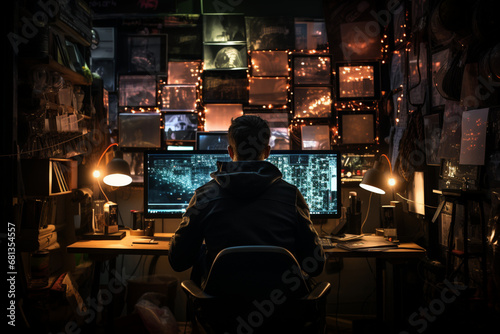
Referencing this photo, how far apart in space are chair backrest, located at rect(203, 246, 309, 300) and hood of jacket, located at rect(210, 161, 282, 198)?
24 cm

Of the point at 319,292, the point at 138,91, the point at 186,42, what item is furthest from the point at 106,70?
the point at 319,292

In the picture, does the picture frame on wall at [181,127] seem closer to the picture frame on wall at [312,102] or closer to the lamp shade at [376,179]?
the picture frame on wall at [312,102]

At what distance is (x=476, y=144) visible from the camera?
1.81 meters

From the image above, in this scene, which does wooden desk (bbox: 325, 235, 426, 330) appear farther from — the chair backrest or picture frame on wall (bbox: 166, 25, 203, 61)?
picture frame on wall (bbox: 166, 25, 203, 61)

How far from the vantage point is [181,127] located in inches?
120

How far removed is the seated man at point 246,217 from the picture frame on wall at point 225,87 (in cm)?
158

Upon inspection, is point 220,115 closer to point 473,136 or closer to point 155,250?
point 155,250

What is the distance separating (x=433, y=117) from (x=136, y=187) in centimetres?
216

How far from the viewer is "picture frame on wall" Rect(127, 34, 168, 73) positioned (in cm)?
309

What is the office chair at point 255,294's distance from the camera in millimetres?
1204

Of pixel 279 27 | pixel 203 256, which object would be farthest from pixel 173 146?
pixel 203 256

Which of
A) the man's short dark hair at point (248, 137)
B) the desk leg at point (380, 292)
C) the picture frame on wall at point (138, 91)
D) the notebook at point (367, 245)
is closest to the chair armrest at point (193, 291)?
the man's short dark hair at point (248, 137)

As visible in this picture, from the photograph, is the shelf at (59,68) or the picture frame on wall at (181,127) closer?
the shelf at (59,68)

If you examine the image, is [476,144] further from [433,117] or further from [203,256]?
[203,256]
